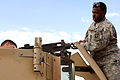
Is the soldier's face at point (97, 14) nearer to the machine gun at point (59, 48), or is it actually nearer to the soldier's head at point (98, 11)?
the soldier's head at point (98, 11)

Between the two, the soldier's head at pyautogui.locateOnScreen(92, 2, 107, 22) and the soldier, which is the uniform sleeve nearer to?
the soldier

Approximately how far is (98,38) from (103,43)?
0.09 m

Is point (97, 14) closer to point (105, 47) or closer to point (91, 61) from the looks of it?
point (105, 47)

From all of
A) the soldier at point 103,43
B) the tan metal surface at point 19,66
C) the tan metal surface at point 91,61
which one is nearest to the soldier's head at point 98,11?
the soldier at point 103,43

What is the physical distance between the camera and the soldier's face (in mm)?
4176

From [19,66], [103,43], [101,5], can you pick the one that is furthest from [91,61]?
[19,66]

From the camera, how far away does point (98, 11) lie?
4.18 metres

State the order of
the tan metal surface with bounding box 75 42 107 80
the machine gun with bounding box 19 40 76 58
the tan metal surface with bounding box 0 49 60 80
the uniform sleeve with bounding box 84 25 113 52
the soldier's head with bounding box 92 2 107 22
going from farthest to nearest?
1. the soldier's head with bounding box 92 2 107 22
2. the uniform sleeve with bounding box 84 25 113 52
3. the tan metal surface with bounding box 75 42 107 80
4. the machine gun with bounding box 19 40 76 58
5. the tan metal surface with bounding box 0 49 60 80

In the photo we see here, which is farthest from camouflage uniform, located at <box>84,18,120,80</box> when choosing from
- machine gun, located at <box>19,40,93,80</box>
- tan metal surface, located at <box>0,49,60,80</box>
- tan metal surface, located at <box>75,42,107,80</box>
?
tan metal surface, located at <box>0,49,60,80</box>

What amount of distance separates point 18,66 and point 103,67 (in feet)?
5.57

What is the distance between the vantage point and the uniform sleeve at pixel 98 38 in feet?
13.0

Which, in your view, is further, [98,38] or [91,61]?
[98,38]

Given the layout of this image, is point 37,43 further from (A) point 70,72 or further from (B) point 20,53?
(A) point 70,72

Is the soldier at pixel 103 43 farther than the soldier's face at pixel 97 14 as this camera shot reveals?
No
